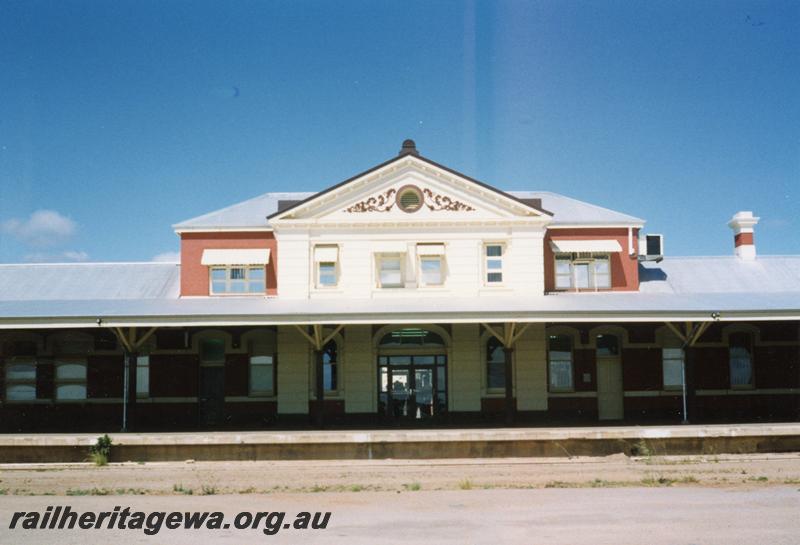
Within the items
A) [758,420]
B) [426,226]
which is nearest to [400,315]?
[426,226]

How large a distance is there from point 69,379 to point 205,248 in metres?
4.97

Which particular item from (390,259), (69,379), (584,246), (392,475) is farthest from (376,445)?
(69,379)

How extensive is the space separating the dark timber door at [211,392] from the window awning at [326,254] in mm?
3885

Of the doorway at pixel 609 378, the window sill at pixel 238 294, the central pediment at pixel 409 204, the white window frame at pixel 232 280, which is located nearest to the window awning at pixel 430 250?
the central pediment at pixel 409 204

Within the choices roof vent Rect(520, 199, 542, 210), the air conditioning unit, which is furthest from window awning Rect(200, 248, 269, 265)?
the air conditioning unit

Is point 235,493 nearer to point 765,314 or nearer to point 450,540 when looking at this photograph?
point 450,540

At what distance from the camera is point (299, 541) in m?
9.20

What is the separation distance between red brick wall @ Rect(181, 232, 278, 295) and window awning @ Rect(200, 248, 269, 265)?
178 millimetres

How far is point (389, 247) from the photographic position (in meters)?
21.6

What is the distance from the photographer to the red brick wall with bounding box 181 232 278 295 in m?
22.5

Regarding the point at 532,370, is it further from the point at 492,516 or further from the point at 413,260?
the point at 492,516

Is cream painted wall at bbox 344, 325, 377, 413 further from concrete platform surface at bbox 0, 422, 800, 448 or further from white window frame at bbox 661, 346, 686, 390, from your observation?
white window frame at bbox 661, 346, 686, 390

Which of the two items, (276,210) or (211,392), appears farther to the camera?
(276,210)

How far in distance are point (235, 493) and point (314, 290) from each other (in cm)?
928
